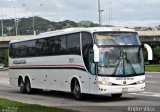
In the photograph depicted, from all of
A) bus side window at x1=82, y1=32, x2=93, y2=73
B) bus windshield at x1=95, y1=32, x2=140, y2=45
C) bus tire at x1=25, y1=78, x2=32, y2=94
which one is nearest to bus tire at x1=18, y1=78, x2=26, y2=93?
bus tire at x1=25, y1=78, x2=32, y2=94

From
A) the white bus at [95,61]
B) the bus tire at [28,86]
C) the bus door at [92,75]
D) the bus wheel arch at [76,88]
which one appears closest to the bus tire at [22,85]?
the bus tire at [28,86]

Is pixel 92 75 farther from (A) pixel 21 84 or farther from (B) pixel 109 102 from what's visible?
(A) pixel 21 84

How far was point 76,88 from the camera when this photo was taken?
21.4 metres

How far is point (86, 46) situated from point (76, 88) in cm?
215

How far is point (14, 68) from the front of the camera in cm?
3048

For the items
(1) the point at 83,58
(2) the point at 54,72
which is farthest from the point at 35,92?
(1) the point at 83,58

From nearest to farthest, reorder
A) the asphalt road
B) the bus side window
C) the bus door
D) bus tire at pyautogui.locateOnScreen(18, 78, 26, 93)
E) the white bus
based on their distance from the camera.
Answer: the asphalt road < the white bus < the bus door < the bus side window < bus tire at pyautogui.locateOnScreen(18, 78, 26, 93)

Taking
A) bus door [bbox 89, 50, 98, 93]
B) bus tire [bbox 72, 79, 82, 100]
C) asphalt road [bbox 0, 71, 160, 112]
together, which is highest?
bus door [bbox 89, 50, 98, 93]

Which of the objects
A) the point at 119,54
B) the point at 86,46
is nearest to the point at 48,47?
the point at 86,46

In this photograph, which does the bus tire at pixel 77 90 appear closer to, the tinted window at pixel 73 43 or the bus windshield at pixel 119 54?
the tinted window at pixel 73 43

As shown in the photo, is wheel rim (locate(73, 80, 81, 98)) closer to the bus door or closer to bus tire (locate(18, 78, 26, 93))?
the bus door

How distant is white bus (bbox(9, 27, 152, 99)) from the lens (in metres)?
19.6

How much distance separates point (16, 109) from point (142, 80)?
6.38 m

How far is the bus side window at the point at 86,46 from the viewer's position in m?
20.1
